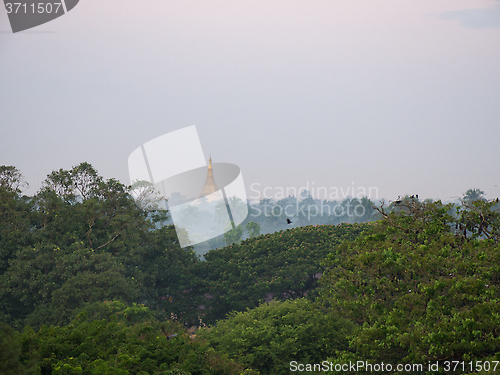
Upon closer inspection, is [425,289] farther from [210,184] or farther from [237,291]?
[210,184]

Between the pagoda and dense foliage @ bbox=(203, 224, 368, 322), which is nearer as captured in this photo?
dense foliage @ bbox=(203, 224, 368, 322)

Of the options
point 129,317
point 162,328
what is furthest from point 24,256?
point 162,328

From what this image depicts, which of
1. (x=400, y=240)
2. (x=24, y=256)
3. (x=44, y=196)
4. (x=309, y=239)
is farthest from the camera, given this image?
(x=309, y=239)

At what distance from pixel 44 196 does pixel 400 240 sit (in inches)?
647

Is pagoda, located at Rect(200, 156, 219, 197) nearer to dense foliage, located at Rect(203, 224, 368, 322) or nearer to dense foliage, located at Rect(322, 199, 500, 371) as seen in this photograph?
dense foliage, located at Rect(203, 224, 368, 322)

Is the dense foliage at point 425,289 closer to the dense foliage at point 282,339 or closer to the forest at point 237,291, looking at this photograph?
the forest at point 237,291

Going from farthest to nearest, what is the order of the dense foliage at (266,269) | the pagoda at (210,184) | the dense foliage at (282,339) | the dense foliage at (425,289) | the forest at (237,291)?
the pagoda at (210,184) → the dense foliage at (266,269) → the dense foliage at (282,339) → the forest at (237,291) → the dense foliage at (425,289)

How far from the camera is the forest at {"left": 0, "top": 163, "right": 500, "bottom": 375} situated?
9539mm

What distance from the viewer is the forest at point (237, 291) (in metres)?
9.54

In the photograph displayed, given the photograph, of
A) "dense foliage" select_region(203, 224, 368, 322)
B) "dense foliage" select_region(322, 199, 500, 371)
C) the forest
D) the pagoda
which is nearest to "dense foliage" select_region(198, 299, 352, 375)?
the forest

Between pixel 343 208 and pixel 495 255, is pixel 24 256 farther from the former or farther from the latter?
pixel 343 208

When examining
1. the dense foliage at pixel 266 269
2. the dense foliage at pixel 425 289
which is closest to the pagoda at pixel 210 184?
the dense foliage at pixel 266 269

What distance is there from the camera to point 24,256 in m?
18.5

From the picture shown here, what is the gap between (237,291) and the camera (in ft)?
75.6
